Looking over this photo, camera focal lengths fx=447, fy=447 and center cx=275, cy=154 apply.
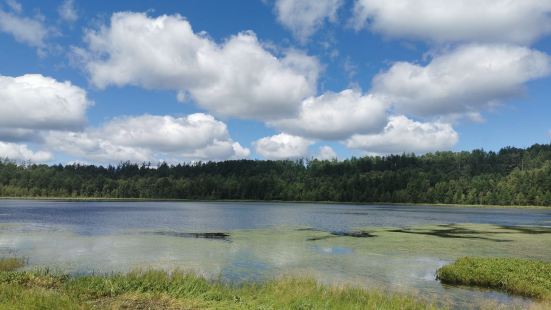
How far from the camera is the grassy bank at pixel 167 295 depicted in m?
18.1

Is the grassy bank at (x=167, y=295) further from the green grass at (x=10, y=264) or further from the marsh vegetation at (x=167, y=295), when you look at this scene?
the green grass at (x=10, y=264)

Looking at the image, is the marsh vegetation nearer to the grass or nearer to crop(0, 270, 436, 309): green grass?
crop(0, 270, 436, 309): green grass

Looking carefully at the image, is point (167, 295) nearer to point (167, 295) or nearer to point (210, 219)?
point (167, 295)

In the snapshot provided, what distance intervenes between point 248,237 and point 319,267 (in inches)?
890

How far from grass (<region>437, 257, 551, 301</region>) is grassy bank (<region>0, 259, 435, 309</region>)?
322 inches

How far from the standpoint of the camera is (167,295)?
2033cm

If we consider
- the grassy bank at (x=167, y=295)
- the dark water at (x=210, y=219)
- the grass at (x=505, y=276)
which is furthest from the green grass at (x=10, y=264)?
the grass at (x=505, y=276)

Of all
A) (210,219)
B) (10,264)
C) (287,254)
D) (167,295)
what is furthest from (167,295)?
(210,219)

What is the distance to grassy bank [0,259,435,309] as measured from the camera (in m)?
18.1

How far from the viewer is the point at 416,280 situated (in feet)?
101

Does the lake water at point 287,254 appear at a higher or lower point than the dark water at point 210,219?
higher

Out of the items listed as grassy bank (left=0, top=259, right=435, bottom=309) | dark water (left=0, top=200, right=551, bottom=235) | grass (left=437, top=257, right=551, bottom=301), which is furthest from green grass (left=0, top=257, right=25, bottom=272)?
grass (left=437, top=257, right=551, bottom=301)

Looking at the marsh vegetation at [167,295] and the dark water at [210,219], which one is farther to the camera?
the dark water at [210,219]

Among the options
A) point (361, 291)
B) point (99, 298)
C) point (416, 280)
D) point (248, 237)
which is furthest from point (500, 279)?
point (248, 237)
